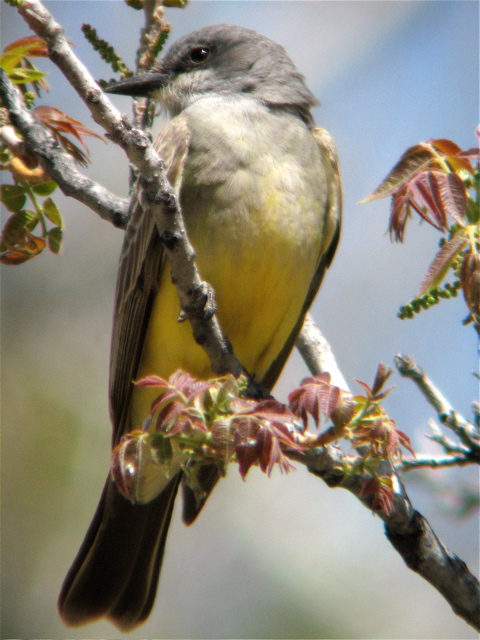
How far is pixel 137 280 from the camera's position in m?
3.25

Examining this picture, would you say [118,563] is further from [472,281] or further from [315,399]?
[472,281]

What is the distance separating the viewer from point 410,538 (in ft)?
8.07

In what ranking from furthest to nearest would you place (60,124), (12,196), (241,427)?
1. (60,124)
2. (12,196)
3. (241,427)

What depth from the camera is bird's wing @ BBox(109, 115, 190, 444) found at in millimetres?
3170

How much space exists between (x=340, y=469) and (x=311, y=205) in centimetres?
138

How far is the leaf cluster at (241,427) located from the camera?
1895 millimetres

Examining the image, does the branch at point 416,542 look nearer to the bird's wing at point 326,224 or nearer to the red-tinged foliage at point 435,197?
the red-tinged foliage at point 435,197

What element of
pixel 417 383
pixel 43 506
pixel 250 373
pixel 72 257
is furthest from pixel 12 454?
pixel 417 383

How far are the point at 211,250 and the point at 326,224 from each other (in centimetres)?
77

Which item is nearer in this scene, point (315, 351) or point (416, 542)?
point (416, 542)

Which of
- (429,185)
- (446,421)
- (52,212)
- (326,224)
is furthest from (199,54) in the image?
(446,421)

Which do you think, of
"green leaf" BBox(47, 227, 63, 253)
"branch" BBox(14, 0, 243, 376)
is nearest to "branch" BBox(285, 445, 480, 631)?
"branch" BBox(14, 0, 243, 376)

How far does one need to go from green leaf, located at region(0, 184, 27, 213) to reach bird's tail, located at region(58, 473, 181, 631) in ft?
4.45

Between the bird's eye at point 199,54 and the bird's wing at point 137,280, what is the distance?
690 mm
